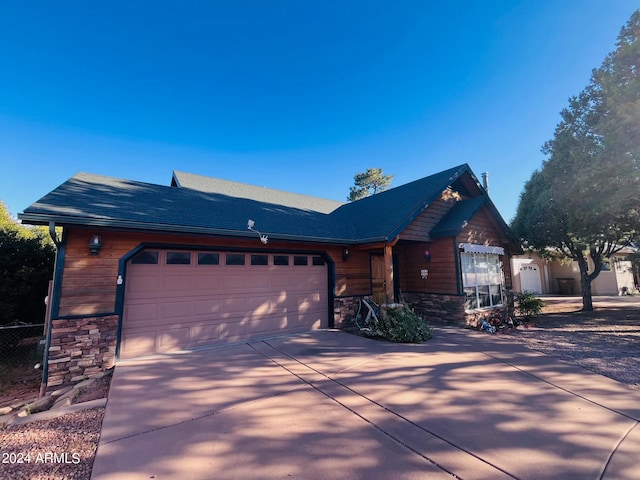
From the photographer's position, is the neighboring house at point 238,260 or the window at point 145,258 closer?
the neighboring house at point 238,260

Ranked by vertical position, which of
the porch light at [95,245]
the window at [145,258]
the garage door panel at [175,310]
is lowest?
the garage door panel at [175,310]

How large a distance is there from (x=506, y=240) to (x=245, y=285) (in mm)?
10129

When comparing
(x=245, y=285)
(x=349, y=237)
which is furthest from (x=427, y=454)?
(x=349, y=237)

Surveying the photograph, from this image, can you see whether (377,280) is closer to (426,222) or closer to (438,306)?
(438,306)

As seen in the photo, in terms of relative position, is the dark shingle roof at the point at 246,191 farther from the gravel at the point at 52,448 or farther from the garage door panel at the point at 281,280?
the gravel at the point at 52,448

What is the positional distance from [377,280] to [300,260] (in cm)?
322

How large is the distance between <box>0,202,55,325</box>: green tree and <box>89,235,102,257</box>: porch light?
4.33 metres

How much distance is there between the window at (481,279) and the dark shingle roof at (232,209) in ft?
5.38

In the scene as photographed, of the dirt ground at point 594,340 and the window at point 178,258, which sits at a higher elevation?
the window at point 178,258

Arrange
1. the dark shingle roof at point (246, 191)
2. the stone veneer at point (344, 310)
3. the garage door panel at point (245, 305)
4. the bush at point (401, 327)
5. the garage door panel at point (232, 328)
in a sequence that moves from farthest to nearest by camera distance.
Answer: the dark shingle roof at point (246, 191)
the stone veneer at point (344, 310)
the bush at point (401, 327)
the garage door panel at point (245, 305)
the garage door panel at point (232, 328)

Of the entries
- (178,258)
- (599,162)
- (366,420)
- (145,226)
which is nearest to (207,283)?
(178,258)

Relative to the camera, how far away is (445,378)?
4.64 metres

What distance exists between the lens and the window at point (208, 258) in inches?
261

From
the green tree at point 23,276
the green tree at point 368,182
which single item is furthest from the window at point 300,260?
the green tree at point 368,182
